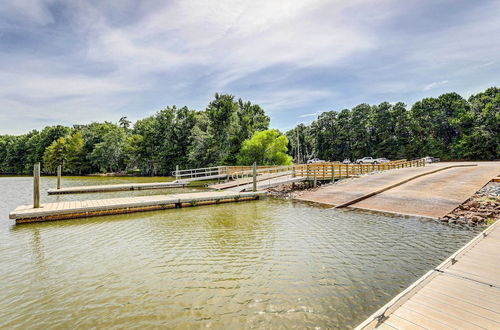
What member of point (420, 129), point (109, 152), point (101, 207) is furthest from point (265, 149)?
point (109, 152)

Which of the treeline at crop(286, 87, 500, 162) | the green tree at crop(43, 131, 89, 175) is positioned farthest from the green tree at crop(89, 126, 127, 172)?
the treeline at crop(286, 87, 500, 162)

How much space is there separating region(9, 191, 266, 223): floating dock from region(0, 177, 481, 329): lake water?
25.7 inches

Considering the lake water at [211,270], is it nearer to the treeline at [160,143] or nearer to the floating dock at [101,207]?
the floating dock at [101,207]

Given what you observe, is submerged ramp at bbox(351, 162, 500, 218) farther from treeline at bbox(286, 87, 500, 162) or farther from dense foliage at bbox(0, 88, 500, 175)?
treeline at bbox(286, 87, 500, 162)

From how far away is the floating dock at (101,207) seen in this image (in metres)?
11.2

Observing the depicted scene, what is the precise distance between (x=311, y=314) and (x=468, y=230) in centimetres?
855

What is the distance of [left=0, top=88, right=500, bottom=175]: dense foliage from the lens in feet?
151

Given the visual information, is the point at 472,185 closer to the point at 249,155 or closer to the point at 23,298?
the point at 23,298

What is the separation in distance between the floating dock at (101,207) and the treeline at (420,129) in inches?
1991

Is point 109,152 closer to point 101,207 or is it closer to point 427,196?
point 101,207

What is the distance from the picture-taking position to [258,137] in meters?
41.6

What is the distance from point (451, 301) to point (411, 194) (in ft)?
41.7

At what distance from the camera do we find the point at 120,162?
6694cm

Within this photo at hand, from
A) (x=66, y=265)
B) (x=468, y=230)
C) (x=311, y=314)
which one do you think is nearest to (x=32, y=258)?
(x=66, y=265)
